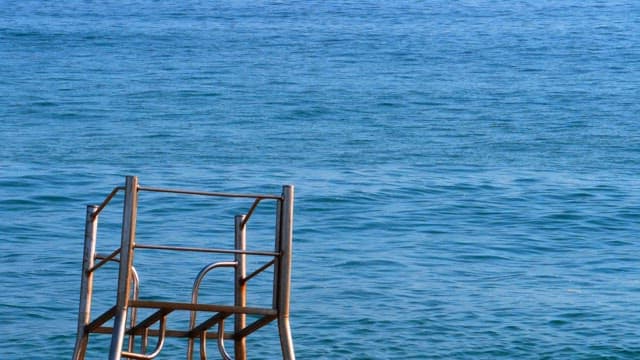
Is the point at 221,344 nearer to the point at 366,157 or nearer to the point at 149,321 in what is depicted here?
the point at 149,321

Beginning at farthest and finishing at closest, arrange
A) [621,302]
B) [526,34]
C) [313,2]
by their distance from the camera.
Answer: [313,2] → [526,34] → [621,302]

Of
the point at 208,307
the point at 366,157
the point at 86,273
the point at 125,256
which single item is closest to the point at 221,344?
the point at 86,273

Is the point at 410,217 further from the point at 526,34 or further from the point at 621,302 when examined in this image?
the point at 526,34

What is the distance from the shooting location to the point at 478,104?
37.2m

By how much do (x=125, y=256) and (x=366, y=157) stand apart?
21.2 metres

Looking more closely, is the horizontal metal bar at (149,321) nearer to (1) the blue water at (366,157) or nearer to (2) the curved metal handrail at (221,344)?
(2) the curved metal handrail at (221,344)

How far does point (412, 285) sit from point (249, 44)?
28176 millimetres

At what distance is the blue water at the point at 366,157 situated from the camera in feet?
59.0

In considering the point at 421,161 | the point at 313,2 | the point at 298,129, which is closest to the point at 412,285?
the point at 421,161

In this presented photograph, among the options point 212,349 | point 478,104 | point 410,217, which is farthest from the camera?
point 478,104

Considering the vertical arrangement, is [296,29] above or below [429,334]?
above

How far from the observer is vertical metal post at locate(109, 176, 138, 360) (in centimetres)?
863

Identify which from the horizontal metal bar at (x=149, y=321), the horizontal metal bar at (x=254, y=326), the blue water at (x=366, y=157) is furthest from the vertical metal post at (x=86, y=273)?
the blue water at (x=366, y=157)

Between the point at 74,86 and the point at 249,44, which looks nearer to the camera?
the point at 74,86
